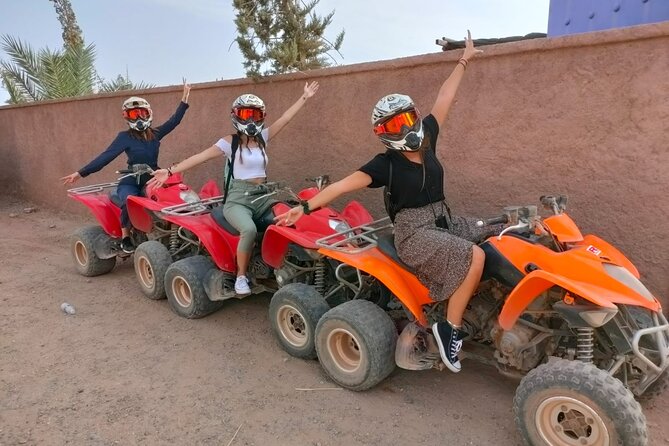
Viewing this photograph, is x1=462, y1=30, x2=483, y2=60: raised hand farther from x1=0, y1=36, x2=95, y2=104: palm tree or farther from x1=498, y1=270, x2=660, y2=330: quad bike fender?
x1=0, y1=36, x2=95, y2=104: palm tree

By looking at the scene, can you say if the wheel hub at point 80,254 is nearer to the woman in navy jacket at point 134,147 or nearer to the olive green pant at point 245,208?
the woman in navy jacket at point 134,147

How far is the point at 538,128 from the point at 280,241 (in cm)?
230

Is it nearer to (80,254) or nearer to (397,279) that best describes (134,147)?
(80,254)

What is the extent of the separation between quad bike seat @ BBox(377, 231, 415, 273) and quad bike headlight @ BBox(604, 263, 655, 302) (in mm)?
1182

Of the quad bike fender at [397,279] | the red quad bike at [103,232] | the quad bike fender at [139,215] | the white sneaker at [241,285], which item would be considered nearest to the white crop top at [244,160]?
the red quad bike at [103,232]

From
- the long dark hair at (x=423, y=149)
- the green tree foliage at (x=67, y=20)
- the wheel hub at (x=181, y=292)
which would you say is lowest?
the wheel hub at (x=181, y=292)

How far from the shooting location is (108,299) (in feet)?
19.8

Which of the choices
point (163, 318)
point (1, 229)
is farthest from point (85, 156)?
point (163, 318)

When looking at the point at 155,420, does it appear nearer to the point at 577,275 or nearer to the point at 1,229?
the point at 577,275

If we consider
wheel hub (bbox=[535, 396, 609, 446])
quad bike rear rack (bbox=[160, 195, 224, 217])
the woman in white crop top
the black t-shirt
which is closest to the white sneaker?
the woman in white crop top

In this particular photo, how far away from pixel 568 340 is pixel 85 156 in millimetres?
9362

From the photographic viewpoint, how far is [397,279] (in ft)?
12.1

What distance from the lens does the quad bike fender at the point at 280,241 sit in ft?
14.2

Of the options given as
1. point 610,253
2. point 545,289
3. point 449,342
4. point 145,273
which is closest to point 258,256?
point 145,273
